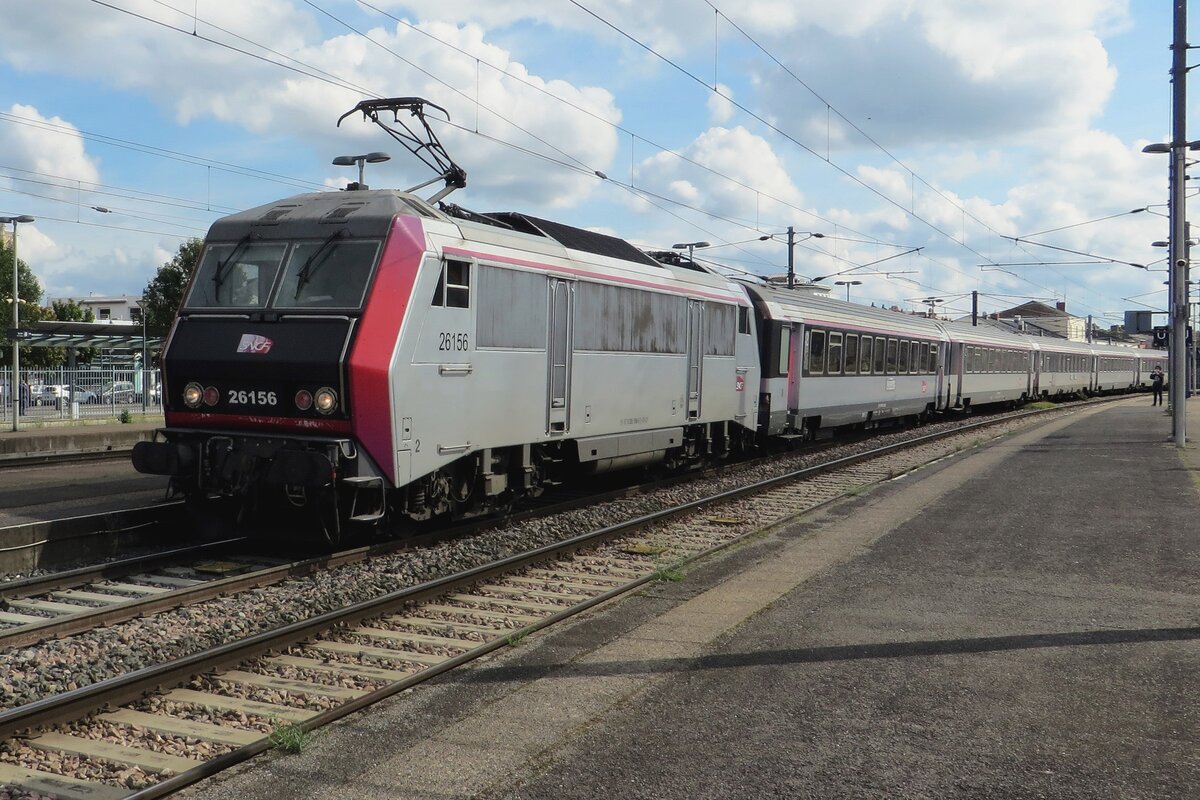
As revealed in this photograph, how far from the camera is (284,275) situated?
1033 cm

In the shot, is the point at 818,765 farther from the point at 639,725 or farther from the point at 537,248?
the point at 537,248

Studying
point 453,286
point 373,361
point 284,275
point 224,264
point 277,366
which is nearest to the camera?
point 373,361

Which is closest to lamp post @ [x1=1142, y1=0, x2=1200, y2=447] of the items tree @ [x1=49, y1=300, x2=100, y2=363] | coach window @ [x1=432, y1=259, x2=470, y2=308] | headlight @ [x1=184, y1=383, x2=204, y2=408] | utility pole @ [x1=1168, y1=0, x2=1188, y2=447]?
utility pole @ [x1=1168, y1=0, x2=1188, y2=447]

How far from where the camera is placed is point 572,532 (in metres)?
12.1

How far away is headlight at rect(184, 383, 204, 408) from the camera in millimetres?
10383

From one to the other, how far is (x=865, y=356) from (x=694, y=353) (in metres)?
10.9

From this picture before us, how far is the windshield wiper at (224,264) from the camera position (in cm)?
1066

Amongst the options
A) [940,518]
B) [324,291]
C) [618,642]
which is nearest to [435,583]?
[618,642]

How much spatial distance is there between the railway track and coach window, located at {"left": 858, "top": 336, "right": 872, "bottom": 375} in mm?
15078

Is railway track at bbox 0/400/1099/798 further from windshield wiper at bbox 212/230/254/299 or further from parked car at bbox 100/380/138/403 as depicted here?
parked car at bbox 100/380/138/403

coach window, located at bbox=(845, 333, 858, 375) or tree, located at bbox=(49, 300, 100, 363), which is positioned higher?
tree, located at bbox=(49, 300, 100, 363)

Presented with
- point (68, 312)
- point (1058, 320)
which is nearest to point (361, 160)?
point (68, 312)

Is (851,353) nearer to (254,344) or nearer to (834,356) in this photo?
(834,356)

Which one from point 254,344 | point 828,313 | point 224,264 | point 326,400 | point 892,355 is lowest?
point 326,400
